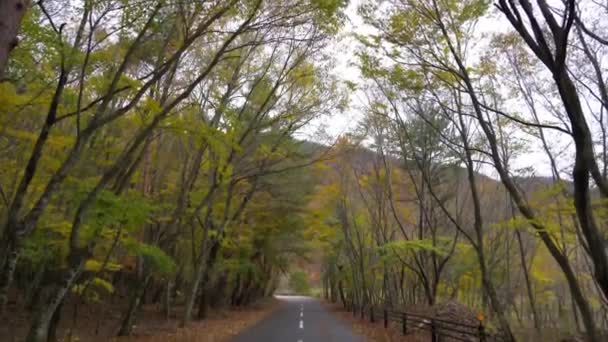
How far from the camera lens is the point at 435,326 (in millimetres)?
11695

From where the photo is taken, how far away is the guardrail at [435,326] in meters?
9.86

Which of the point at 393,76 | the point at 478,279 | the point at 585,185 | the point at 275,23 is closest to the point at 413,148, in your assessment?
the point at 393,76

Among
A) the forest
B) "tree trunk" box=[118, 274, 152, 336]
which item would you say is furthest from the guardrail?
"tree trunk" box=[118, 274, 152, 336]

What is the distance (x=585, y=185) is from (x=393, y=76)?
277 inches

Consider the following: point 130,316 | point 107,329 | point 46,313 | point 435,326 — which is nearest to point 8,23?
point 46,313

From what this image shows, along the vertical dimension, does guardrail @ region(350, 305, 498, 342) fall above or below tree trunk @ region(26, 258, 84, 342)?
below

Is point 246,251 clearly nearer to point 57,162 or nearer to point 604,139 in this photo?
point 57,162

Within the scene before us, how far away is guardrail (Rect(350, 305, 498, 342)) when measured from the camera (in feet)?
32.4

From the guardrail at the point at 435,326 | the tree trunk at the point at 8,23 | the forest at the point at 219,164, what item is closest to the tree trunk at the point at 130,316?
the forest at the point at 219,164

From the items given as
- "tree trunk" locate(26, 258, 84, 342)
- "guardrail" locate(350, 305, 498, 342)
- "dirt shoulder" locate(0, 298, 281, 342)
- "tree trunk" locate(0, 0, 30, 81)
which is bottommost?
"dirt shoulder" locate(0, 298, 281, 342)

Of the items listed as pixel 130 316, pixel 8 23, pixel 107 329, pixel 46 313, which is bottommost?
pixel 107 329

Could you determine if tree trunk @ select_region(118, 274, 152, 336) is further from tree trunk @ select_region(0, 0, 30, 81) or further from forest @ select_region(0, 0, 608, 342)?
tree trunk @ select_region(0, 0, 30, 81)

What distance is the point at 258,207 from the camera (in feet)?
74.7

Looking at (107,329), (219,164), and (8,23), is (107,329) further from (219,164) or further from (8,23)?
(8,23)
